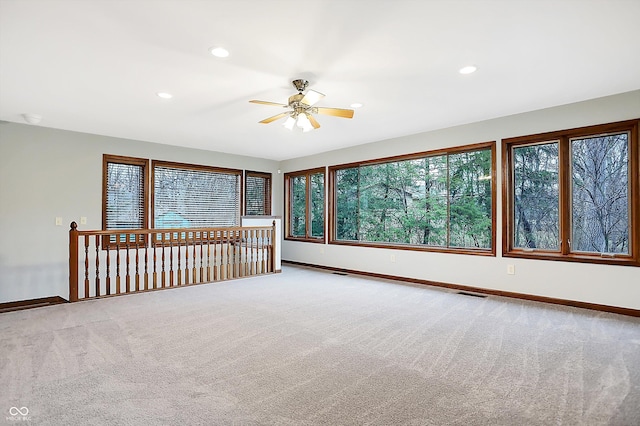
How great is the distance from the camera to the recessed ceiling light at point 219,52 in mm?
2820

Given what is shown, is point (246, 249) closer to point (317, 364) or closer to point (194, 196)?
point (194, 196)

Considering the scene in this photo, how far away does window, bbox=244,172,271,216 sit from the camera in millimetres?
7797

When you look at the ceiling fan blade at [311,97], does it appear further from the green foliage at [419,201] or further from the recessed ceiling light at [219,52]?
the green foliage at [419,201]

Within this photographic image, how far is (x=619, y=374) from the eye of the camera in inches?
94.8

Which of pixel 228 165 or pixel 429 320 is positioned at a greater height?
pixel 228 165

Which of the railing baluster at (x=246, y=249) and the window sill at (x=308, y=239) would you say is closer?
the railing baluster at (x=246, y=249)

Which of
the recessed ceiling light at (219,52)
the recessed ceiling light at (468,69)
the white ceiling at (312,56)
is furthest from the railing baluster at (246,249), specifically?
the recessed ceiling light at (468,69)

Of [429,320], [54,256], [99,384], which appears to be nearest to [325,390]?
[99,384]

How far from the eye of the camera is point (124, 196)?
20.0 feet

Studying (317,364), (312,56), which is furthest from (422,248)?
(312,56)

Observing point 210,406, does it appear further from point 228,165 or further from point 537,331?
point 228,165

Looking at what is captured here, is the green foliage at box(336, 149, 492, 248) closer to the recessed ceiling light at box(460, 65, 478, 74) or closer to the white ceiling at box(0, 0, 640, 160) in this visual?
the white ceiling at box(0, 0, 640, 160)

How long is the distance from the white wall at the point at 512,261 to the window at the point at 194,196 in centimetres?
251

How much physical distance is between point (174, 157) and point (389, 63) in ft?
16.0
